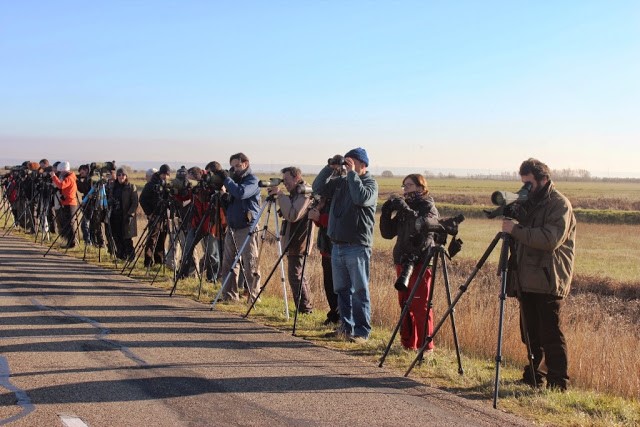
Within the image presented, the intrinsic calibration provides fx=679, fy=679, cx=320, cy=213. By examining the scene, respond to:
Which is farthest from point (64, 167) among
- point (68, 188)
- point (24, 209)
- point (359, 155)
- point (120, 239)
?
point (359, 155)

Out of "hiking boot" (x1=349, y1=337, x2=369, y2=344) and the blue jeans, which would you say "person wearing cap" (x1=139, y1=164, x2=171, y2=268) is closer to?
the blue jeans

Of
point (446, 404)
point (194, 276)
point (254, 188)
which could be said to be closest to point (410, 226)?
point (446, 404)

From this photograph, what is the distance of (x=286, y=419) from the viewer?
4.92 m

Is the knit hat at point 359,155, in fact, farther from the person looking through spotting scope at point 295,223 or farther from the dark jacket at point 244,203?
the dark jacket at point 244,203

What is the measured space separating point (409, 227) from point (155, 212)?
6.71 m

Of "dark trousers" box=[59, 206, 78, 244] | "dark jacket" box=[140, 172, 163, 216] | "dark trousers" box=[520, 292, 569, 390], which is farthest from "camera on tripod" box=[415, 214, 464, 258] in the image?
"dark trousers" box=[59, 206, 78, 244]

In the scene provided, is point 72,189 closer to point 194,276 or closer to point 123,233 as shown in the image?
point 123,233

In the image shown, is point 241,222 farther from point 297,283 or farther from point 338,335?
point 338,335

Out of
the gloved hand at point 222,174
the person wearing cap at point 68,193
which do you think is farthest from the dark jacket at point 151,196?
the person wearing cap at point 68,193

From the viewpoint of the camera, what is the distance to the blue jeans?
Answer: 769 centimetres

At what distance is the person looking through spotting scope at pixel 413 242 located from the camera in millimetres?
6852

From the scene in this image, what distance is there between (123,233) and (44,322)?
19.6 ft

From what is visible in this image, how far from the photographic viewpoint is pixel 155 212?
1248 cm

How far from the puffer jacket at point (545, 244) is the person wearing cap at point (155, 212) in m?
7.61
